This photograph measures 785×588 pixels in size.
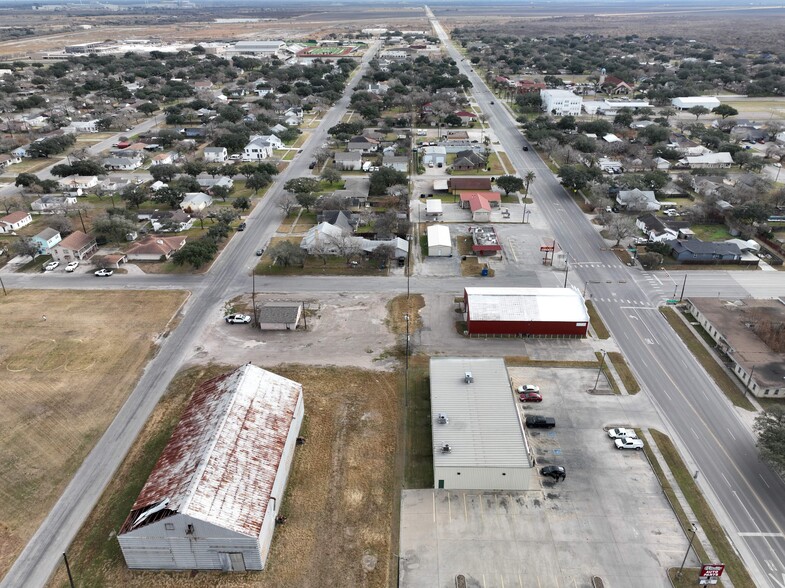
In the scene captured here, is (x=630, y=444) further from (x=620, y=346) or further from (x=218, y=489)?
(x=218, y=489)

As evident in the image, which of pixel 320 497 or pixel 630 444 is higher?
pixel 630 444

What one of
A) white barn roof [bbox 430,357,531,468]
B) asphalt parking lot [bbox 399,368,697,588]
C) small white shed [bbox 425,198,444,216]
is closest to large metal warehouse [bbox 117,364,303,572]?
asphalt parking lot [bbox 399,368,697,588]

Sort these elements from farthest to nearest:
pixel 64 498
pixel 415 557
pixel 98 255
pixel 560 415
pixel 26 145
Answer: pixel 26 145, pixel 98 255, pixel 560 415, pixel 64 498, pixel 415 557

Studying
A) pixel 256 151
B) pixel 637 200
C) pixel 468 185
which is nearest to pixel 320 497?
pixel 468 185

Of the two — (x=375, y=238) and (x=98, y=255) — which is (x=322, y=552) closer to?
(x=375, y=238)

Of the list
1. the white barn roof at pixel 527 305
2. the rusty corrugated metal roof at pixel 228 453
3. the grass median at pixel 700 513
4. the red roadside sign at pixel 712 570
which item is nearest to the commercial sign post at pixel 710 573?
the red roadside sign at pixel 712 570

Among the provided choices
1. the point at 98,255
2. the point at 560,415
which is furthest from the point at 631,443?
the point at 98,255

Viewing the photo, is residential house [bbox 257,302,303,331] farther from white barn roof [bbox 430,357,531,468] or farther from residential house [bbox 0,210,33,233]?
residential house [bbox 0,210,33,233]
